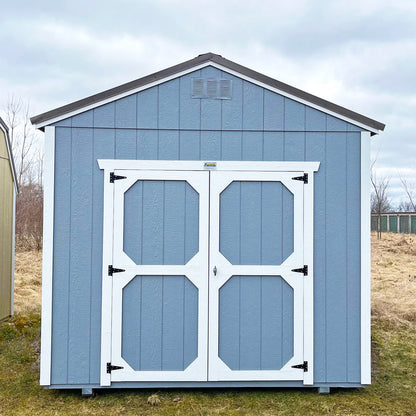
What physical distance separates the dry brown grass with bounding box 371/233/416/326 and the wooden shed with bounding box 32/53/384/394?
322 centimetres

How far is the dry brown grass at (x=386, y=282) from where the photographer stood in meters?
6.80

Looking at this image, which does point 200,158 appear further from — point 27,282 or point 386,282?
point 27,282

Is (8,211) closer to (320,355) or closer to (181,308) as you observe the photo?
(181,308)

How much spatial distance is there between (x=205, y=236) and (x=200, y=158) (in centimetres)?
68

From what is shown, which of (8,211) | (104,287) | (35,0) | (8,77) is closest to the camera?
(104,287)

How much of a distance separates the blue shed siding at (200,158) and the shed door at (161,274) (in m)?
0.20

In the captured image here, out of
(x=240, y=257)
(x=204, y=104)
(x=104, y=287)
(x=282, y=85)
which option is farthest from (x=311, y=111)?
(x=104, y=287)

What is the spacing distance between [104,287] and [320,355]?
1964mm

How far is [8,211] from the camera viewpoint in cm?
663

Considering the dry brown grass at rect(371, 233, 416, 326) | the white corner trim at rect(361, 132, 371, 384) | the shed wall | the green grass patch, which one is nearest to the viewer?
the green grass patch

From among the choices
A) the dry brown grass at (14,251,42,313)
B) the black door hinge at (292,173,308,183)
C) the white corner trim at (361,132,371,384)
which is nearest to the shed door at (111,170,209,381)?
the black door hinge at (292,173,308,183)

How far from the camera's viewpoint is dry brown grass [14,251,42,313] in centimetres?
743

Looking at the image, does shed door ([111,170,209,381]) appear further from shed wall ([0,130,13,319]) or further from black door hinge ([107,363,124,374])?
shed wall ([0,130,13,319])

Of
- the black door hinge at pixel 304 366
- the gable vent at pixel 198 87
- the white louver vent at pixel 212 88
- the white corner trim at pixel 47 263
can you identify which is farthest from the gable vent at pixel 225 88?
the black door hinge at pixel 304 366
